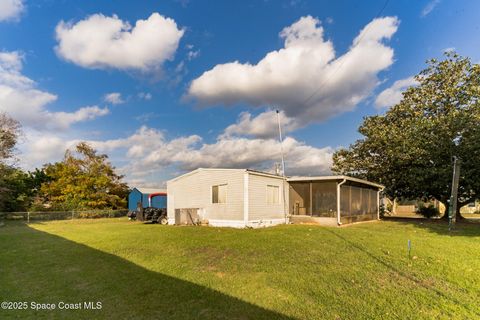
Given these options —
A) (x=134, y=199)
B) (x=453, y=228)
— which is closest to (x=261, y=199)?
(x=453, y=228)

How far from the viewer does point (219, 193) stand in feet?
50.0

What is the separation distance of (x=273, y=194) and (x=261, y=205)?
52.8 inches

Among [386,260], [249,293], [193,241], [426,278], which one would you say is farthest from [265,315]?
[193,241]

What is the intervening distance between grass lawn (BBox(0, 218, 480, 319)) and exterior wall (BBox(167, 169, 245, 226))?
18.4 ft

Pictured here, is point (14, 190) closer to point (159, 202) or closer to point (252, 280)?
point (159, 202)

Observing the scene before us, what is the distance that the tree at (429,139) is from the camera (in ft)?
54.1

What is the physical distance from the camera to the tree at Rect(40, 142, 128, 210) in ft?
88.3

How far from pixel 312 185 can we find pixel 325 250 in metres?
8.68

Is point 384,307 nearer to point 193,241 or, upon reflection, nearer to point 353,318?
point 353,318

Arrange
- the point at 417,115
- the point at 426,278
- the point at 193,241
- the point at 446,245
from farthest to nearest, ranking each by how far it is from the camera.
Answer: the point at 417,115 < the point at 193,241 < the point at 446,245 < the point at 426,278

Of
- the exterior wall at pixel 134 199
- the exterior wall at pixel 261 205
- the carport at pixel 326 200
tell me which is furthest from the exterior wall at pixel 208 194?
the exterior wall at pixel 134 199

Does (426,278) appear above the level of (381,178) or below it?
below

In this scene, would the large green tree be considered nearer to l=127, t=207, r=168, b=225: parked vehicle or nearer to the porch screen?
l=127, t=207, r=168, b=225: parked vehicle

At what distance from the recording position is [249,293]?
177 inches
